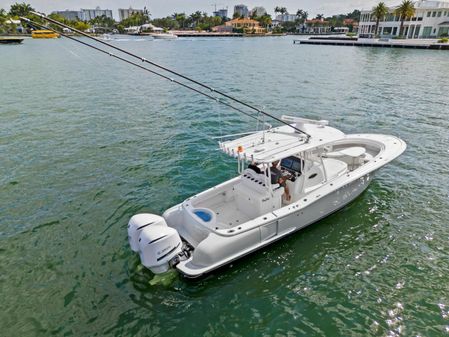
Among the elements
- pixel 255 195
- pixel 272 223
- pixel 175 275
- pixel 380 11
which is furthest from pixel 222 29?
pixel 175 275

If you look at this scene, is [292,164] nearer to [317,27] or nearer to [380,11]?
[380,11]

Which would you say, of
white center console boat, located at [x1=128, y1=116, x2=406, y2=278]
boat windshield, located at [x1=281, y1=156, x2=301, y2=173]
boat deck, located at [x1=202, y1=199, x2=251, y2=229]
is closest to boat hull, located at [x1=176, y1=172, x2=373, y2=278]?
white center console boat, located at [x1=128, y1=116, x2=406, y2=278]

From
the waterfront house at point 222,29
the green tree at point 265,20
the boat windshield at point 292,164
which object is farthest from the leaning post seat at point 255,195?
the green tree at point 265,20

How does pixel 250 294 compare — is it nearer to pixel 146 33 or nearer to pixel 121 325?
pixel 121 325

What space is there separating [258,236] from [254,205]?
0.90 meters

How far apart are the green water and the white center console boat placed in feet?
1.98

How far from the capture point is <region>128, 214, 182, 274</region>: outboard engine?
6.50 meters

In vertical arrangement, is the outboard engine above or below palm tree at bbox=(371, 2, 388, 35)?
below

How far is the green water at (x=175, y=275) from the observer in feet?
21.3

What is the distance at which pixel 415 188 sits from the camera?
11.5m

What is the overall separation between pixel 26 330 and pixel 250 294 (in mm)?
4773

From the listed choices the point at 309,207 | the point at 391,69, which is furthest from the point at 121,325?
the point at 391,69

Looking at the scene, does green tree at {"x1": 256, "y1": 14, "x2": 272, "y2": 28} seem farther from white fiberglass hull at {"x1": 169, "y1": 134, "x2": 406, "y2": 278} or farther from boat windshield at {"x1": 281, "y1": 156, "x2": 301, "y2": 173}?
boat windshield at {"x1": 281, "y1": 156, "x2": 301, "y2": 173}

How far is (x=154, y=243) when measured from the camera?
6.46m
